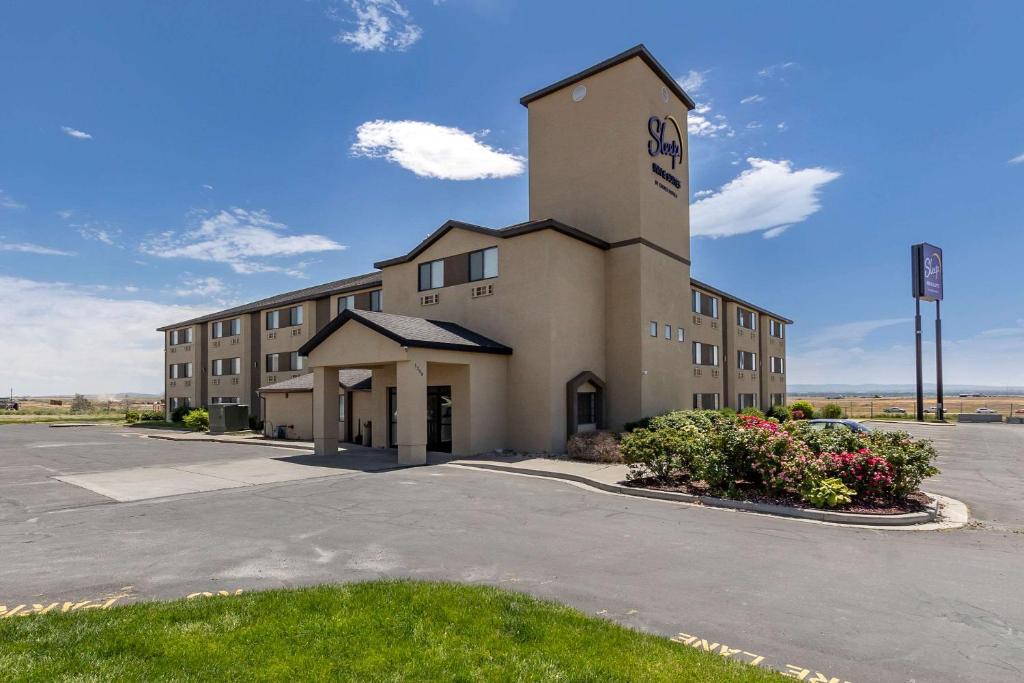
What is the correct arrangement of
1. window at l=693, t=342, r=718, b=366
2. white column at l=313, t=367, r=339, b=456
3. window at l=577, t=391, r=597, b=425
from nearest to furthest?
1. white column at l=313, t=367, r=339, b=456
2. window at l=577, t=391, r=597, b=425
3. window at l=693, t=342, r=718, b=366

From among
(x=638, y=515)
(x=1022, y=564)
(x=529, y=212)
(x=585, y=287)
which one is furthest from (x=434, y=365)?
(x=1022, y=564)

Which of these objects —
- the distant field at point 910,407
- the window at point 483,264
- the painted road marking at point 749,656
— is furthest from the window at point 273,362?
the distant field at point 910,407

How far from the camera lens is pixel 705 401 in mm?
31219

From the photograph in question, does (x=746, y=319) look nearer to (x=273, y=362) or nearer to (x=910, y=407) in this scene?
(x=273, y=362)

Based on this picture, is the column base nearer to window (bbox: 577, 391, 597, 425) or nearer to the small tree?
window (bbox: 577, 391, 597, 425)

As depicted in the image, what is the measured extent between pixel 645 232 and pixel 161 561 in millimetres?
18767

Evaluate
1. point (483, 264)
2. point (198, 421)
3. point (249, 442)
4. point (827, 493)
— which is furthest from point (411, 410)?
point (198, 421)

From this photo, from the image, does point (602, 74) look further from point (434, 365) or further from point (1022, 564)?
point (1022, 564)

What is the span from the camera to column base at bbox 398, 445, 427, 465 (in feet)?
55.6

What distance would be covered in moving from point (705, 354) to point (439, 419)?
18.2m

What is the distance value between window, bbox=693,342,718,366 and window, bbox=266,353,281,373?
25564 mm

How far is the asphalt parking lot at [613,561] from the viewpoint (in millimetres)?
5082

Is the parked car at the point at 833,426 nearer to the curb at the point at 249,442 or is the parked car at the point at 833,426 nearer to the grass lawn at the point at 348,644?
the grass lawn at the point at 348,644

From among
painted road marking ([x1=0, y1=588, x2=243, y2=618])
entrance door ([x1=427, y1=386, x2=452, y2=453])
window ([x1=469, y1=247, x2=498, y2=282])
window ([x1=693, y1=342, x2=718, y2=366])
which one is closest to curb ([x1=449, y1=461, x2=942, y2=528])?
entrance door ([x1=427, y1=386, x2=452, y2=453])
